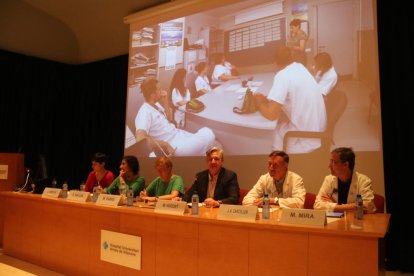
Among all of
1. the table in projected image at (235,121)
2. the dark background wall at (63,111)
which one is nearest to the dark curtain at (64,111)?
the dark background wall at (63,111)

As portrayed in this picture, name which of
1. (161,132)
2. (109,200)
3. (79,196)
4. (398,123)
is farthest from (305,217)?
(161,132)

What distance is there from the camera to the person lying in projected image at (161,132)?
14.1 feet

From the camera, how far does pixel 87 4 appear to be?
17.8 ft

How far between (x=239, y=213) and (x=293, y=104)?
184 centimetres

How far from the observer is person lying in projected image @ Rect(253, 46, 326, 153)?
3.45 m

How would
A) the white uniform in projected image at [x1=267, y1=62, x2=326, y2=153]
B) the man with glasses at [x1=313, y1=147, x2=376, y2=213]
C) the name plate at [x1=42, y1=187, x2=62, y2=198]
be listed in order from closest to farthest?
the man with glasses at [x1=313, y1=147, x2=376, y2=213] → the name plate at [x1=42, y1=187, x2=62, y2=198] → the white uniform in projected image at [x1=267, y1=62, x2=326, y2=153]

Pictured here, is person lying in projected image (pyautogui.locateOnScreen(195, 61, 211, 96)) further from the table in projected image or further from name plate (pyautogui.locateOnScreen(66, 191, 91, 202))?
name plate (pyautogui.locateOnScreen(66, 191, 91, 202))

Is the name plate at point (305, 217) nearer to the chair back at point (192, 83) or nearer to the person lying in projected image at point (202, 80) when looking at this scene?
the person lying in projected image at point (202, 80)

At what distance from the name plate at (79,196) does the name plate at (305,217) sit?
5.38 feet

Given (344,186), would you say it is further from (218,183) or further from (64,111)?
(64,111)

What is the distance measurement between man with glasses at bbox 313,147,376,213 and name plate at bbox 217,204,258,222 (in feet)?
2.43

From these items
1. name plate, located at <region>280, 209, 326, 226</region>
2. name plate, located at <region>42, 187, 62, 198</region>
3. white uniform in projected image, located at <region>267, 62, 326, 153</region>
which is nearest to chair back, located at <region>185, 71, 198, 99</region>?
white uniform in projected image, located at <region>267, 62, 326, 153</region>

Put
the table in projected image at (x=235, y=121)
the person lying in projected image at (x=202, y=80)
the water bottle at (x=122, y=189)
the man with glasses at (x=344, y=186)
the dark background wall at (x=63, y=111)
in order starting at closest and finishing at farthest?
the man with glasses at (x=344, y=186) → the water bottle at (x=122, y=189) → the table in projected image at (x=235, y=121) → the person lying in projected image at (x=202, y=80) → the dark background wall at (x=63, y=111)

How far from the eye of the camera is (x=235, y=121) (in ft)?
13.0
